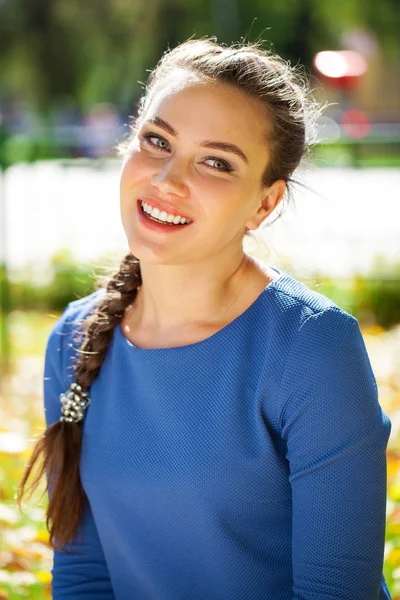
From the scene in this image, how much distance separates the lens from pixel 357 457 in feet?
5.75

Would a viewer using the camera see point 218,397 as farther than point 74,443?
No

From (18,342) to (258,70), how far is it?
4407mm

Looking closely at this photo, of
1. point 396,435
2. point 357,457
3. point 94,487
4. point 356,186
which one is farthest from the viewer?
point 356,186

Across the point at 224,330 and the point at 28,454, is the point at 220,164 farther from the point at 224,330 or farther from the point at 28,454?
the point at 28,454

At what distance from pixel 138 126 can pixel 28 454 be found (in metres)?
2.02

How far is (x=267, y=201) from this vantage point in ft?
6.88

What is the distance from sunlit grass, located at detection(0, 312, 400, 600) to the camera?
2736 mm

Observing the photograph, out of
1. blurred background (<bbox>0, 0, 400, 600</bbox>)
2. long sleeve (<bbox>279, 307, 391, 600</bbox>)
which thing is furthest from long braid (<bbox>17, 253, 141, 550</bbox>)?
long sleeve (<bbox>279, 307, 391, 600</bbox>)

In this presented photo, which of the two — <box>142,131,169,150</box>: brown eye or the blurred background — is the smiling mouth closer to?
<box>142,131,169,150</box>: brown eye

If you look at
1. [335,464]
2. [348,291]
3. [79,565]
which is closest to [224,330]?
[335,464]

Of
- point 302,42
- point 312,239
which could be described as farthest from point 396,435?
point 302,42

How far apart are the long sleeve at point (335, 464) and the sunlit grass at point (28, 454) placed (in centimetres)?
74

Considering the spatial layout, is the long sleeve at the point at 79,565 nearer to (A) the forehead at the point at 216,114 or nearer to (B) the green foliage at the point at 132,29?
(A) the forehead at the point at 216,114

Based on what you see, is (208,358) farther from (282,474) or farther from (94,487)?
(94,487)
